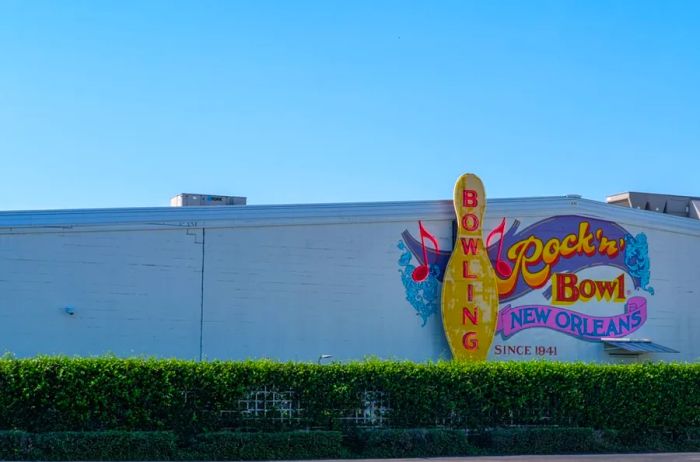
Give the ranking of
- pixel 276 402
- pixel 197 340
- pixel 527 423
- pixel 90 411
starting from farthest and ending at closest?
pixel 197 340 < pixel 527 423 < pixel 276 402 < pixel 90 411

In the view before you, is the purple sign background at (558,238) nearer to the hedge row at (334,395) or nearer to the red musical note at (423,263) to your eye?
the red musical note at (423,263)

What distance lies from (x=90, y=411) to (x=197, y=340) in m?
5.71

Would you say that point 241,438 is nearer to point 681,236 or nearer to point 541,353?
point 541,353

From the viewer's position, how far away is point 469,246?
96.6 ft

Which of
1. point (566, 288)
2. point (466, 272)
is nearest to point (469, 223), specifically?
point (466, 272)

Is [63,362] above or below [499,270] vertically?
below

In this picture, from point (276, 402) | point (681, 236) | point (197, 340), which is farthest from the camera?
point (681, 236)

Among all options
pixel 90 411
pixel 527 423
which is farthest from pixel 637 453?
pixel 90 411

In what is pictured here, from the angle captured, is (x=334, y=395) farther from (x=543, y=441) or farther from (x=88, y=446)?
(x=88, y=446)

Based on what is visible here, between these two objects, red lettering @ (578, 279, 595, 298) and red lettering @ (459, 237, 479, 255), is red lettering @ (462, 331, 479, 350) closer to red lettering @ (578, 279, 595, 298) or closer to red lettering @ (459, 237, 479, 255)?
red lettering @ (459, 237, 479, 255)

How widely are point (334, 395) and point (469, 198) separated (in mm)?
9169

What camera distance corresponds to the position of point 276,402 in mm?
22734

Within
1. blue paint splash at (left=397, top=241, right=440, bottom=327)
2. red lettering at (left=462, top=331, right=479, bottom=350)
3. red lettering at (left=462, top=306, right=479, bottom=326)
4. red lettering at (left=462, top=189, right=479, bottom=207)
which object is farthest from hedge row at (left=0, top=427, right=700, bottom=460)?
red lettering at (left=462, top=189, right=479, bottom=207)

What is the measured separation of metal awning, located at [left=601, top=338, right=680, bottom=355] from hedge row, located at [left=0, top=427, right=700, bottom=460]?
18.2 ft
